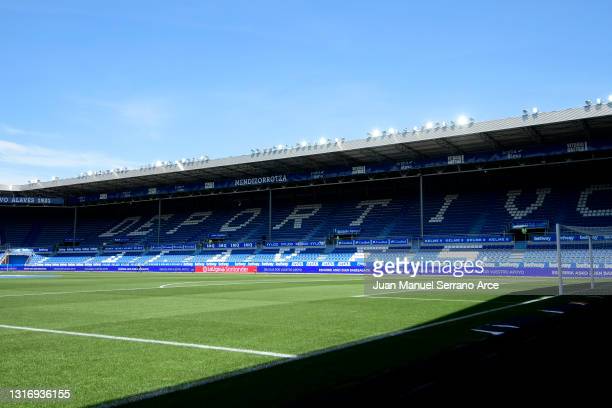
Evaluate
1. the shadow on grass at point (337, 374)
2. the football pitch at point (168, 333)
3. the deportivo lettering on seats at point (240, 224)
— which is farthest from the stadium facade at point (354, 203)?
the shadow on grass at point (337, 374)

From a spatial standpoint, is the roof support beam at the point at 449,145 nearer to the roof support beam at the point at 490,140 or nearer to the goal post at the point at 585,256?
the roof support beam at the point at 490,140

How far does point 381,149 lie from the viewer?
42.3 m

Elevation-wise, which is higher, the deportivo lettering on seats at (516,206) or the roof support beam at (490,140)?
the roof support beam at (490,140)

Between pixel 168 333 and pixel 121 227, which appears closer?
pixel 168 333

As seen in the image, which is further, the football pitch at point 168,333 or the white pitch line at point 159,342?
the white pitch line at point 159,342

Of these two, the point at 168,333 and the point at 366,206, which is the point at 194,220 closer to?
the point at 366,206

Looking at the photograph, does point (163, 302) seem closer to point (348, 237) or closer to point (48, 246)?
point (348, 237)

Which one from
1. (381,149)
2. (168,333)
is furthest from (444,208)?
(168,333)

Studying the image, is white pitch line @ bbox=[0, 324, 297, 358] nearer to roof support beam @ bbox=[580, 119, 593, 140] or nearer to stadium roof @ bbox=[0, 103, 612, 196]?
stadium roof @ bbox=[0, 103, 612, 196]

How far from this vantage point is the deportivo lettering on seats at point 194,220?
6019 cm

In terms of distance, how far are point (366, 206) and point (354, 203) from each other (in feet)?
5.58

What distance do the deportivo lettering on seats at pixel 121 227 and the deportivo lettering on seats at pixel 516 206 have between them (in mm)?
44564

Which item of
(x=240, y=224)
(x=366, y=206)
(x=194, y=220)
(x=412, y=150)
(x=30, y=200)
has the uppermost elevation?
(x=412, y=150)

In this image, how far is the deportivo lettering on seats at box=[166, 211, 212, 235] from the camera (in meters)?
60.2
